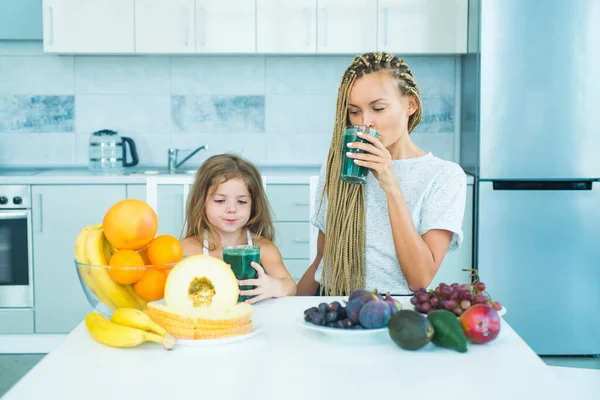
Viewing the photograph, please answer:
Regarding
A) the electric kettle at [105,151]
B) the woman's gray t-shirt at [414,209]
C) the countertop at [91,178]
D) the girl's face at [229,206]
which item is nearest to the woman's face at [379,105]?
the woman's gray t-shirt at [414,209]

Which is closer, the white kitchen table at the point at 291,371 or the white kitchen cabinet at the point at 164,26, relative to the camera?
the white kitchen table at the point at 291,371

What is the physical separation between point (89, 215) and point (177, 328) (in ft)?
7.44

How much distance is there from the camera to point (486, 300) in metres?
1.19

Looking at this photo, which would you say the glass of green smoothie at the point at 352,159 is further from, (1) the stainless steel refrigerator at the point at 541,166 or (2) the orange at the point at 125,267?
(1) the stainless steel refrigerator at the point at 541,166

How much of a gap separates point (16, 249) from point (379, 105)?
226cm

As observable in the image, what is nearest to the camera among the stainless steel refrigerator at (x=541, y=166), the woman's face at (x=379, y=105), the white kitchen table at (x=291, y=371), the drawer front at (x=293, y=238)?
the white kitchen table at (x=291, y=371)

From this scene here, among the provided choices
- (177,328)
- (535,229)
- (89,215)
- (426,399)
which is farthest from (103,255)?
(535,229)

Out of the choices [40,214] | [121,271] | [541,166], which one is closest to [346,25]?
[541,166]

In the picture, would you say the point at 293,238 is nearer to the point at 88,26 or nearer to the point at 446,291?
the point at 88,26

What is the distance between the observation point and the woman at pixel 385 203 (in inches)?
66.3

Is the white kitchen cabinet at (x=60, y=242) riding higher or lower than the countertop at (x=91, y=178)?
lower

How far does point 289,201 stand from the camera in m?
3.28

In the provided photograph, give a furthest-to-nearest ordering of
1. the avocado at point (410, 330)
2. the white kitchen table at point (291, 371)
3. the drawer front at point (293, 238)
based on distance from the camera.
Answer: the drawer front at point (293, 238) → the avocado at point (410, 330) → the white kitchen table at point (291, 371)

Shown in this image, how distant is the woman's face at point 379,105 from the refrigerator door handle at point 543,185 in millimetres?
1640
